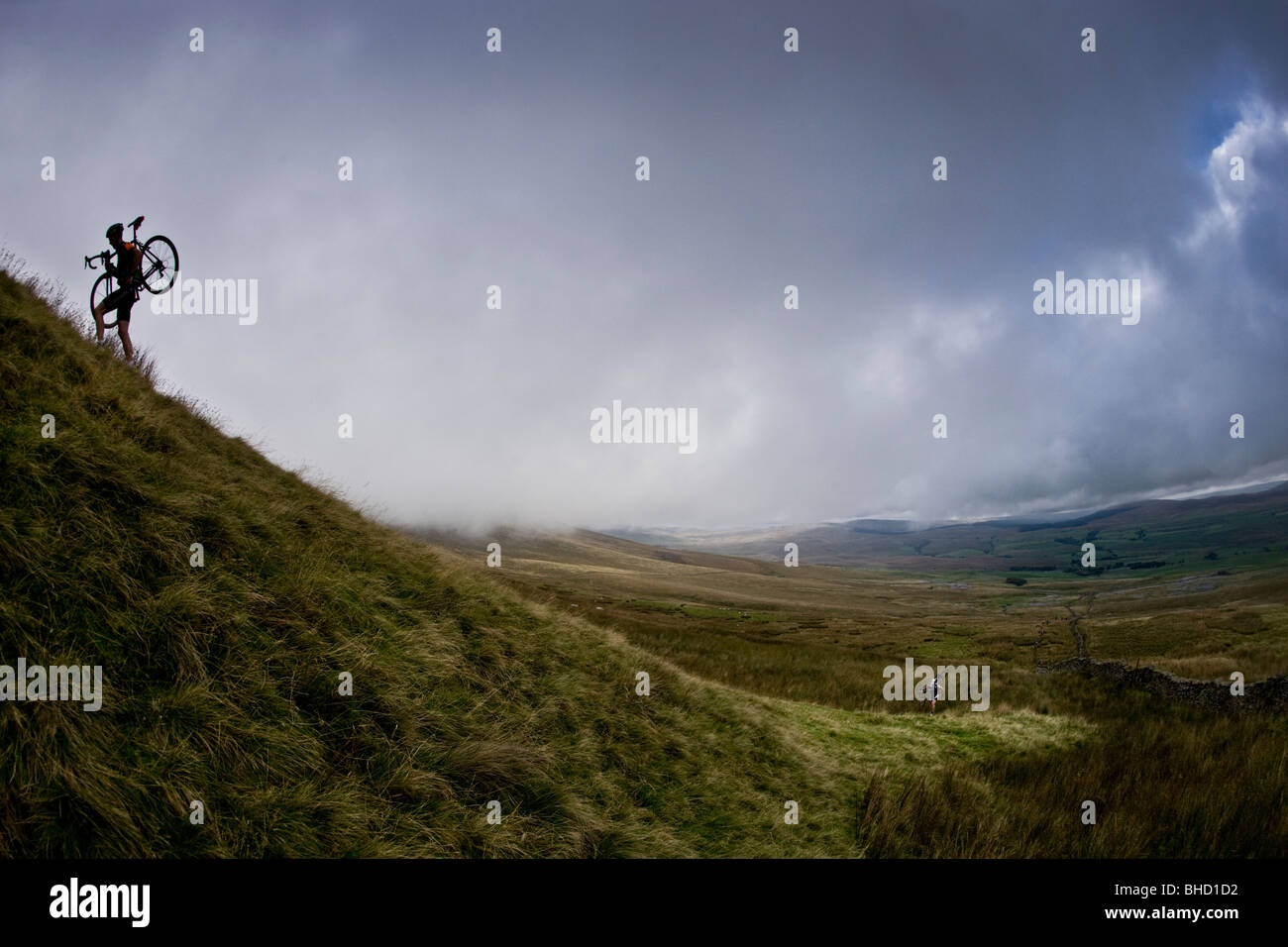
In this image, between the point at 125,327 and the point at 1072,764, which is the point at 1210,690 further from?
the point at 125,327

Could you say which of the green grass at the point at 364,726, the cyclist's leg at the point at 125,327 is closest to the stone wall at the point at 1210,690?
the green grass at the point at 364,726

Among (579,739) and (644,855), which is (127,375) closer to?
(579,739)

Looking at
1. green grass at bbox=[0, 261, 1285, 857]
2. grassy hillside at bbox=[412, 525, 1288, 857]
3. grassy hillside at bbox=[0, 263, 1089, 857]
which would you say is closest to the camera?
grassy hillside at bbox=[0, 263, 1089, 857]

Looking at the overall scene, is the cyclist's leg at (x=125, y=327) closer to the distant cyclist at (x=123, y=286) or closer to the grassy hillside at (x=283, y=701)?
the distant cyclist at (x=123, y=286)

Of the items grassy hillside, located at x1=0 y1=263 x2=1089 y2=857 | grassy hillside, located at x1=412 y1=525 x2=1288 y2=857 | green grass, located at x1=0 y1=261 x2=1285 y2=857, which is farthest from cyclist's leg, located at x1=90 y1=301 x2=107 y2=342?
grassy hillside, located at x1=412 y1=525 x2=1288 y2=857

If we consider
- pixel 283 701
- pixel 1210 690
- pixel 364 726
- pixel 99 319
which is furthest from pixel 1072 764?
pixel 99 319

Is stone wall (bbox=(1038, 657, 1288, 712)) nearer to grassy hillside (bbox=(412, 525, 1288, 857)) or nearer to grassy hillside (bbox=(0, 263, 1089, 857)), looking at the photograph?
grassy hillside (bbox=(412, 525, 1288, 857))

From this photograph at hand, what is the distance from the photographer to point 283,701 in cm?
544

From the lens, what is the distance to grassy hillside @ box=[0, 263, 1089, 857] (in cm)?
423

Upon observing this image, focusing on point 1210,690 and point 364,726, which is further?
point 1210,690

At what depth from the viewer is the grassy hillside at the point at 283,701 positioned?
4.23m

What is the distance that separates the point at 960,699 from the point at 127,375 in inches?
1005

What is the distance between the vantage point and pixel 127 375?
10.2 meters
